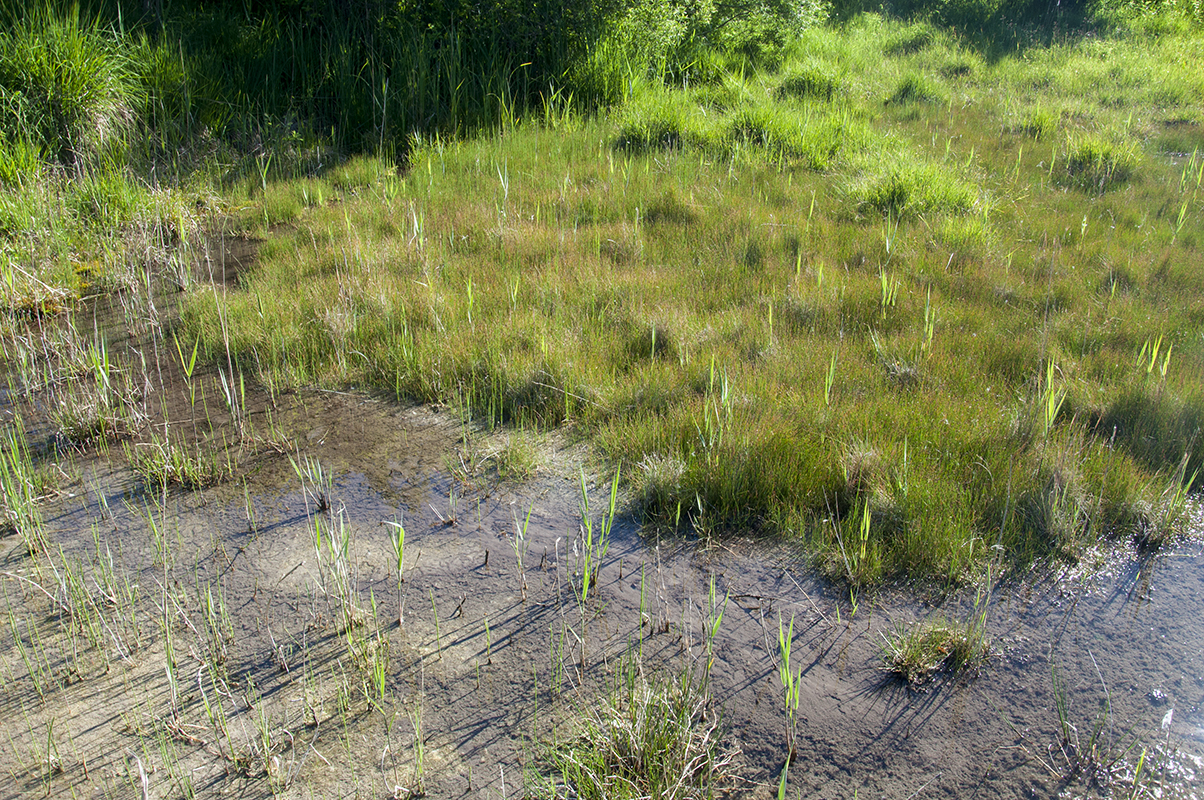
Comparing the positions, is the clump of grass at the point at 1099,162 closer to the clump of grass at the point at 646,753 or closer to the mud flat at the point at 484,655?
the mud flat at the point at 484,655

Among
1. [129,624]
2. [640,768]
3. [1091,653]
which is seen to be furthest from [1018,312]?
[129,624]

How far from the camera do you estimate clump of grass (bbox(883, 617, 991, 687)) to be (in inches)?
103

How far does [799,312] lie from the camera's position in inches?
187

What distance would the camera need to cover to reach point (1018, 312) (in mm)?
4645

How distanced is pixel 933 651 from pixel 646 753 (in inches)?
41.6

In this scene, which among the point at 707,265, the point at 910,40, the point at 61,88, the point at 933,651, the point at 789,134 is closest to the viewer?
the point at 933,651

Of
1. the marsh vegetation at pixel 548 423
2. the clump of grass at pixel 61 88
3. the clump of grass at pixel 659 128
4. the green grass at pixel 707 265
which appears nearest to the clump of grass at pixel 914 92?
the green grass at pixel 707 265

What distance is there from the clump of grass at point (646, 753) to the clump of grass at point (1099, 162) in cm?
619

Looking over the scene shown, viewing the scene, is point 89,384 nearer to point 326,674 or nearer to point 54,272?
point 54,272

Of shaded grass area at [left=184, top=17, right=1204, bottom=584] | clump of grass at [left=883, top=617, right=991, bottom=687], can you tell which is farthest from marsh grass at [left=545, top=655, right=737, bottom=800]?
shaded grass area at [left=184, top=17, right=1204, bottom=584]

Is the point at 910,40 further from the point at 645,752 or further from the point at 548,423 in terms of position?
the point at 645,752

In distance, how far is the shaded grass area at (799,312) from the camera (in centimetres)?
337

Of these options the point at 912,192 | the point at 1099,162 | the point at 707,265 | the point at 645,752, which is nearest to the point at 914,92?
the point at 1099,162

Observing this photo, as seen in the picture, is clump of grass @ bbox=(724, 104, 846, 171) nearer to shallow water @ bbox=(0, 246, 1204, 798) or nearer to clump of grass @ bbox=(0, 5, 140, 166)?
shallow water @ bbox=(0, 246, 1204, 798)
